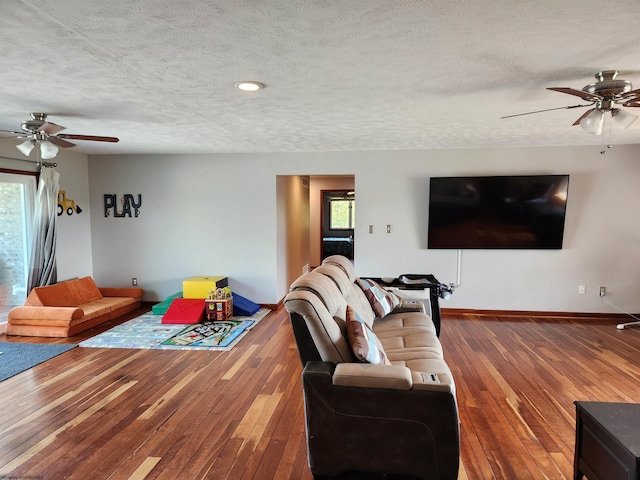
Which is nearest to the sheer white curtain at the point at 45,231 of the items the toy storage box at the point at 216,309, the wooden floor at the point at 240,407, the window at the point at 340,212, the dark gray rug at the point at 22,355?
the wooden floor at the point at 240,407

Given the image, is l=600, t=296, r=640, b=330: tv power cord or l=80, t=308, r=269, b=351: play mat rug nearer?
l=80, t=308, r=269, b=351: play mat rug

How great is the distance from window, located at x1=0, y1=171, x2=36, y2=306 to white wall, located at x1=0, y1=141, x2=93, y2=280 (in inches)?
18.2

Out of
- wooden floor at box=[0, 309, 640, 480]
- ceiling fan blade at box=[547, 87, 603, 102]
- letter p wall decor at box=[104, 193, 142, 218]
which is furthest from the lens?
letter p wall decor at box=[104, 193, 142, 218]

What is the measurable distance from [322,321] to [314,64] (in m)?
1.49

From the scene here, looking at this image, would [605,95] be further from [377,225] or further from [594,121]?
[377,225]

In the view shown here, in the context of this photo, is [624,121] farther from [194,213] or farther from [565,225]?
[194,213]

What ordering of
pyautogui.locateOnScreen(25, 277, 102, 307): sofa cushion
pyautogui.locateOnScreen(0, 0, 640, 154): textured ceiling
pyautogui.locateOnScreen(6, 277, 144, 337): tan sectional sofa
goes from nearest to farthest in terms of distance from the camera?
1. pyautogui.locateOnScreen(0, 0, 640, 154): textured ceiling
2. pyautogui.locateOnScreen(6, 277, 144, 337): tan sectional sofa
3. pyautogui.locateOnScreen(25, 277, 102, 307): sofa cushion

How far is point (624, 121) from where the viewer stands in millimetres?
2645

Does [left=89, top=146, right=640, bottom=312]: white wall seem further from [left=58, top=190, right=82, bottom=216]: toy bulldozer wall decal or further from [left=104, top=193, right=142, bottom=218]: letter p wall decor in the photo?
[left=58, top=190, right=82, bottom=216]: toy bulldozer wall decal

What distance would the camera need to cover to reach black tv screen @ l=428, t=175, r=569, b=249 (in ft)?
16.1

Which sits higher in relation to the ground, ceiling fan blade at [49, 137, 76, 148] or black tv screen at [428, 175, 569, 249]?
ceiling fan blade at [49, 137, 76, 148]

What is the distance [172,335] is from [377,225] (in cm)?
302

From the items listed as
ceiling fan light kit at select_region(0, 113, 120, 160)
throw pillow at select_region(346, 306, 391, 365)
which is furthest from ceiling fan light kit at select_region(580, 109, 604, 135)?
ceiling fan light kit at select_region(0, 113, 120, 160)

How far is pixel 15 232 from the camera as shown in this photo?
15.7 ft
